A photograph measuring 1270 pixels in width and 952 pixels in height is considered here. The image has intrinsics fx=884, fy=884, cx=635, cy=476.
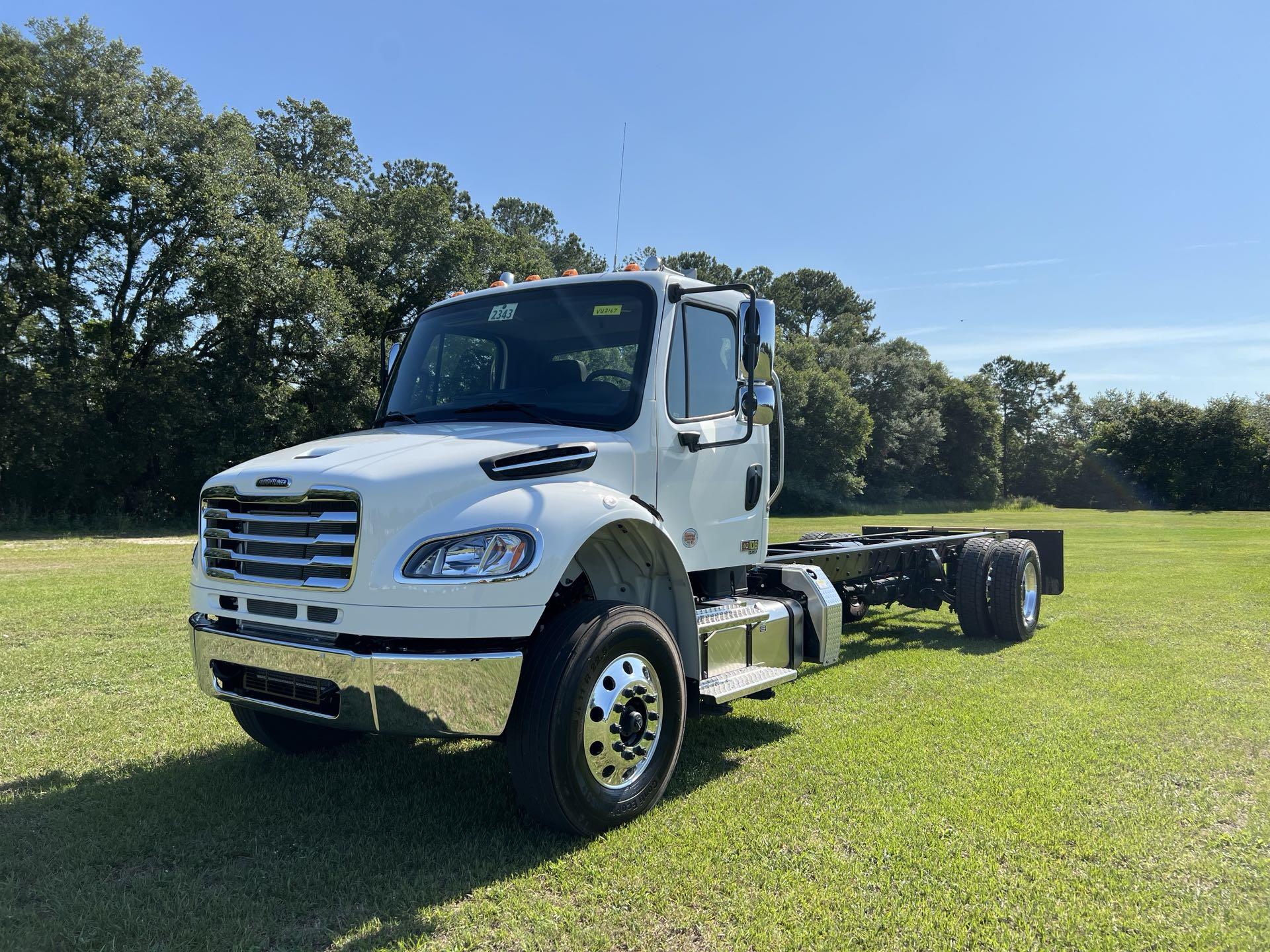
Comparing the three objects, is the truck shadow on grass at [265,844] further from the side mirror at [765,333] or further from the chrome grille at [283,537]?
the side mirror at [765,333]

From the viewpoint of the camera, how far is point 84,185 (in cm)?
2928

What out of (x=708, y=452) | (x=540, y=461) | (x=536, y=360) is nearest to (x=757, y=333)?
(x=708, y=452)

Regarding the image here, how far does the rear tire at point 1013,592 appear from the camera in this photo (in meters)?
9.07

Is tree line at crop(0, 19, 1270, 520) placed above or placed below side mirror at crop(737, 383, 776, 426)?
above

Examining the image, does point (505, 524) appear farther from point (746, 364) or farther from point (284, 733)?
point (284, 733)

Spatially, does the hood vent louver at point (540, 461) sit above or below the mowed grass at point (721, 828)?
above

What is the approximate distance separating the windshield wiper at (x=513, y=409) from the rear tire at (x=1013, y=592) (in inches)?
247

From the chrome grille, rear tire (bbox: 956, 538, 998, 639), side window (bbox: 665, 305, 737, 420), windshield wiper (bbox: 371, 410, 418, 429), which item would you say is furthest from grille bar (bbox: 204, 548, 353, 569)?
rear tire (bbox: 956, 538, 998, 639)

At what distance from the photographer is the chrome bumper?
3.60m

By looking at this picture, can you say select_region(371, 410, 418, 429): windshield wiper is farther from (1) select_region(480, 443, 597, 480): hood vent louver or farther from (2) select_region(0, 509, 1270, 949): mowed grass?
(2) select_region(0, 509, 1270, 949): mowed grass

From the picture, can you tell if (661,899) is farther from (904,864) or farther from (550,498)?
(550,498)

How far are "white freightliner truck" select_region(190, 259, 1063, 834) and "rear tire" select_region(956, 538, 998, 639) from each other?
3.72 metres

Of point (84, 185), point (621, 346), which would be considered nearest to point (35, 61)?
point (84, 185)

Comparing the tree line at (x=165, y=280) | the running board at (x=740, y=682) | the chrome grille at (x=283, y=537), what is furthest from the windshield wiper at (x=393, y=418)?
the tree line at (x=165, y=280)
